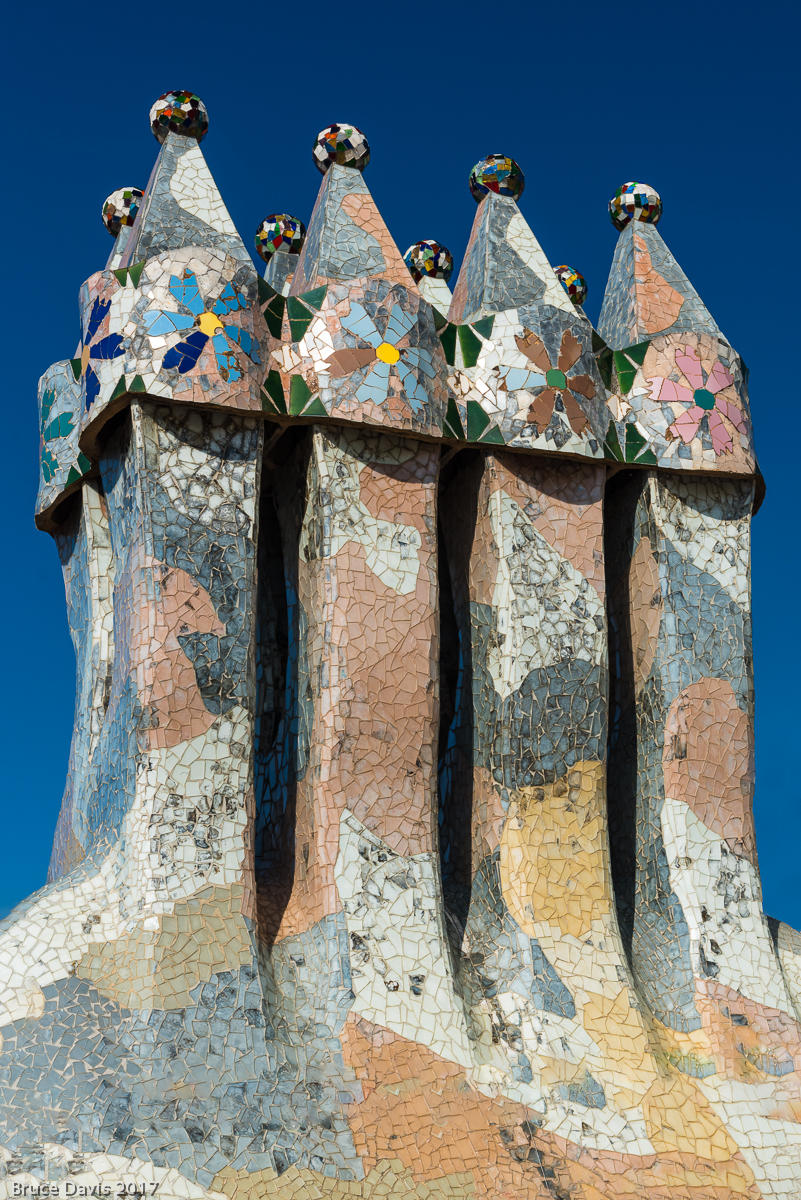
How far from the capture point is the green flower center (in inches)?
450

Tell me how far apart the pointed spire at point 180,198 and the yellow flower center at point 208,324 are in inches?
20.9

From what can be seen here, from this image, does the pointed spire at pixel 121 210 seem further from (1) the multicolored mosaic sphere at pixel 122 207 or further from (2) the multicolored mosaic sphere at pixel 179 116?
(2) the multicolored mosaic sphere at pixel 179 116

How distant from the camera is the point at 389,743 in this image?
31.9ft

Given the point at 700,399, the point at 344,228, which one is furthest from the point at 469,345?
the point at 700,399

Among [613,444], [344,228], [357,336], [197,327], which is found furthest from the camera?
[613,444]

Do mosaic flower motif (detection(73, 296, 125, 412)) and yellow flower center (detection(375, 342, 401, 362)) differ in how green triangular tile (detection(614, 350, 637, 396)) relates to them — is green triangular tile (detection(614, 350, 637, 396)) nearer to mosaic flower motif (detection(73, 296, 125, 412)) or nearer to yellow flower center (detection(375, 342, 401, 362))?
yellow flower center (detection(375, 342, 401, 362))

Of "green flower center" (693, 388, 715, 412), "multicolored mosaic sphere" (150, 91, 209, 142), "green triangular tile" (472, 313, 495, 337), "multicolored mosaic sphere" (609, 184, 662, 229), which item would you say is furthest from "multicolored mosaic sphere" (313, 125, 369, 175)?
"green flower center" (693, 388, 715, 412)

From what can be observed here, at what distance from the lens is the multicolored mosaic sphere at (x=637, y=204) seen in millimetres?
12344

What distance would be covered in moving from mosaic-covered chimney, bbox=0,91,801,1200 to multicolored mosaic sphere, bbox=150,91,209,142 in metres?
0.03

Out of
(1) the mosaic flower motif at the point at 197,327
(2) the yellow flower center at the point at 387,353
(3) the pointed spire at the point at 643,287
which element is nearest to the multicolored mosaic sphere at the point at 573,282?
(3) the pointed spire at the point at 643,287

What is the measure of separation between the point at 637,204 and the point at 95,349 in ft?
16.5

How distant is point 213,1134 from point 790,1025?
4.32 m

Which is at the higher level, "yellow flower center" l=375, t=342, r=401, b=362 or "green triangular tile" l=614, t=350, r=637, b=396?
"green triangular tile" l=614, t=350, r=637, b=396

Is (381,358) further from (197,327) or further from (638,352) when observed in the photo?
(638,352)
